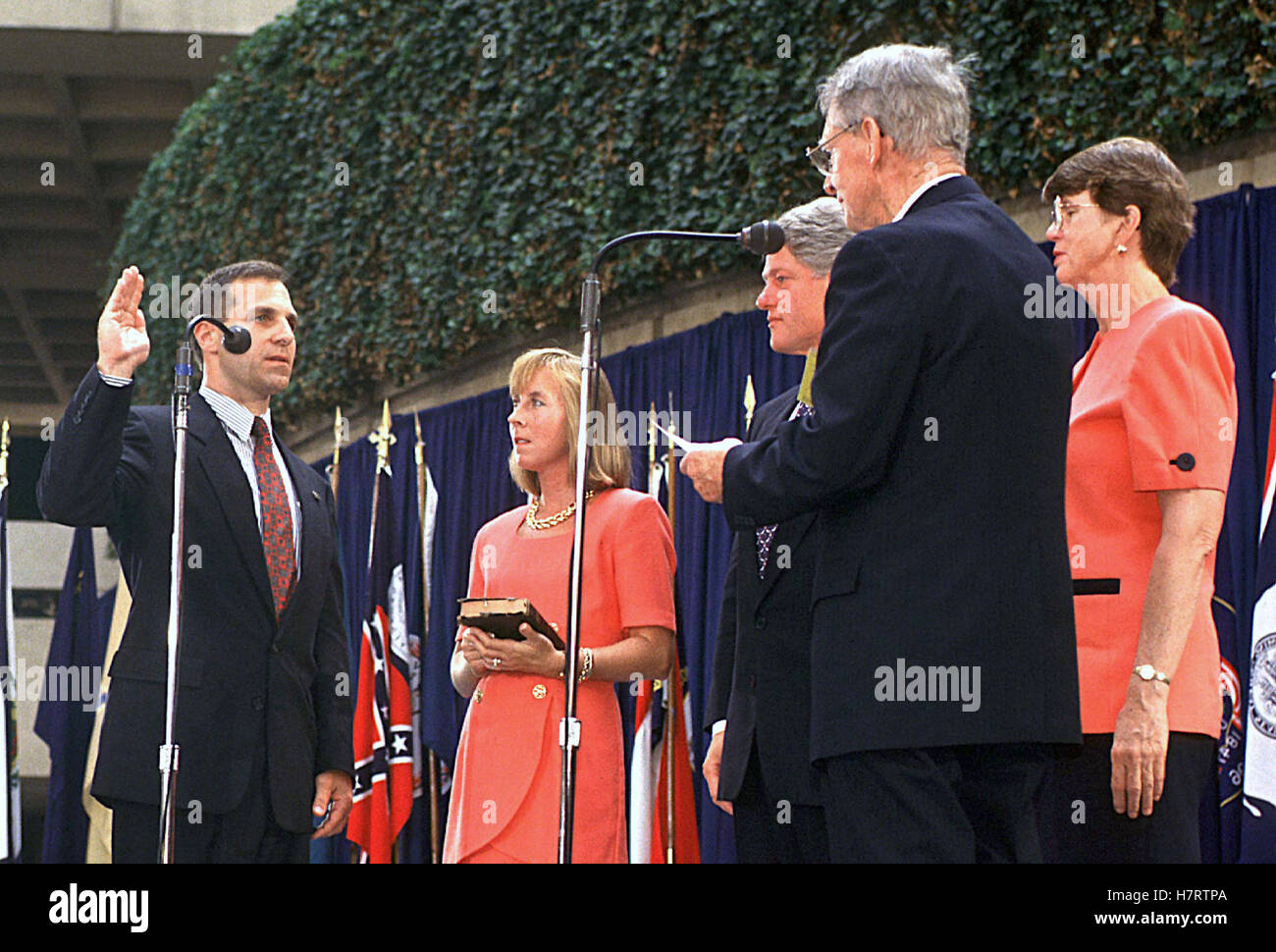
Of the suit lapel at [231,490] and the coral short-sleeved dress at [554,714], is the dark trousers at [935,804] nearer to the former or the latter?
the coral short-sleeved dress at [554,714]

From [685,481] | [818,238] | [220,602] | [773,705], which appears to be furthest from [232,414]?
[685,481]

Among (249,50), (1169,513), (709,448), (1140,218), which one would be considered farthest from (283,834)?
(249,50)

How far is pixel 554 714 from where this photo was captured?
299cm

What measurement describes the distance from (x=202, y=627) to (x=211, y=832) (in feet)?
1.27

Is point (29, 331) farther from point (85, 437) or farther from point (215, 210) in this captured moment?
point (85, 437)

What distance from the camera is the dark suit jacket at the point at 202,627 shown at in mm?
2781

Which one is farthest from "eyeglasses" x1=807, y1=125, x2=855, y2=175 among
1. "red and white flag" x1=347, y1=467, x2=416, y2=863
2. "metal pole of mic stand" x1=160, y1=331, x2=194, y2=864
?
"red and white flag" x1=347, y1=467, x2=416, y2=863

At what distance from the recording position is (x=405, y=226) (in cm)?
775

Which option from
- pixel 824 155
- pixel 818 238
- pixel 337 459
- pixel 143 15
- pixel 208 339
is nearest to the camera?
pixel 824 155

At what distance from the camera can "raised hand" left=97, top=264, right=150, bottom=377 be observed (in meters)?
2.64

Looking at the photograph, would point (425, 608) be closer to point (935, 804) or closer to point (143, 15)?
point (935, 804)

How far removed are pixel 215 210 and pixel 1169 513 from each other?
8328mm

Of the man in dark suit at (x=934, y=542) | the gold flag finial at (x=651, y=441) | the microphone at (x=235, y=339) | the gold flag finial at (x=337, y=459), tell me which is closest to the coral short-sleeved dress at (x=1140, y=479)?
the man in dark suit at (x=934, y=542)

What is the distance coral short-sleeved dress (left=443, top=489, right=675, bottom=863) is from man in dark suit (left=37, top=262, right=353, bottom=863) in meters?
0.31
